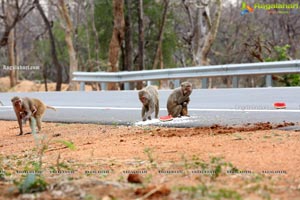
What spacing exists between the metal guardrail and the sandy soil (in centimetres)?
566

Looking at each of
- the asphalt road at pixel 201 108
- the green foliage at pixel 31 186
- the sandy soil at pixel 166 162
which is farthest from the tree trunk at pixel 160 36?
the green foliage at pixel 31 186

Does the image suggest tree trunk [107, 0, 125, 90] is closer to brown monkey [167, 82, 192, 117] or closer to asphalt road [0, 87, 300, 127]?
asphalt road [0, 87, 300, 127]

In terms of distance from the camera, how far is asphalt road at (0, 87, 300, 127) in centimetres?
1014

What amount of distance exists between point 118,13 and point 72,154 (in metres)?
21.9

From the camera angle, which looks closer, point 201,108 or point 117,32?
Result: point 201,108

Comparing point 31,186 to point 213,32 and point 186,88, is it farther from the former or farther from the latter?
point 213,32

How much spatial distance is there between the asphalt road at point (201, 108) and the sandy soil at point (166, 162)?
1243mm

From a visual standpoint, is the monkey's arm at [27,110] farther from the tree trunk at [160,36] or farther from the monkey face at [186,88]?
the tree trunk at [160,36]

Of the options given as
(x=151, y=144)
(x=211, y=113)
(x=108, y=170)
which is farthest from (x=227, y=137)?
(x=211, y=113)

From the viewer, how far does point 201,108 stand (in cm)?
1234

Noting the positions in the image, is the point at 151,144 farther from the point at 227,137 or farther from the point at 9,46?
the point at 9,46

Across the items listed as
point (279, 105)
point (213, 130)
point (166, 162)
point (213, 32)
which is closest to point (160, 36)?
point (213, 32)

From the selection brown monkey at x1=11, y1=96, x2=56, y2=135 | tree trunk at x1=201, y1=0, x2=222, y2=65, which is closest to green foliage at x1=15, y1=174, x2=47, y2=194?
brown monkey at x1=11, y1=96, x2=56, y2=135

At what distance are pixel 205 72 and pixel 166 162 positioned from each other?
34.6ft
